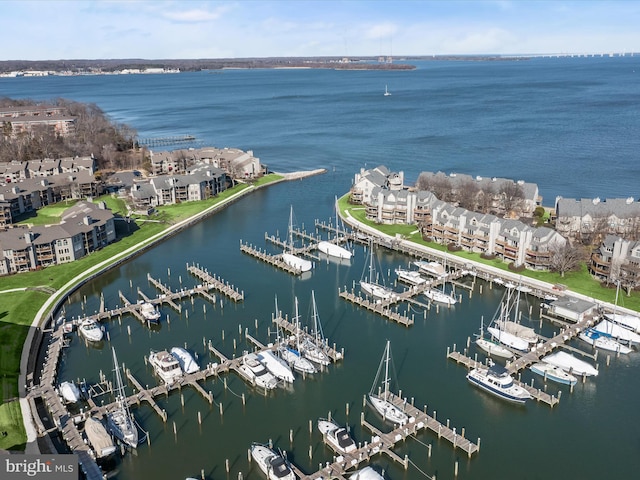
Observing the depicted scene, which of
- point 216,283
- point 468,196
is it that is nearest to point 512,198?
point 468,196

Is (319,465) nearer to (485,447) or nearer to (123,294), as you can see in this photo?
(485,447)

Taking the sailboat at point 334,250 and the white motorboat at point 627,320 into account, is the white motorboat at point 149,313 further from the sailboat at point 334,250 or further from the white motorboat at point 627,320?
the white motorboat at point 627,320

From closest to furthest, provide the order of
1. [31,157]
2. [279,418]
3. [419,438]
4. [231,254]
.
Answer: [419,438] < [279,418] < [231,254] < [31,157]

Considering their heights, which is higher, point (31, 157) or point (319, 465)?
point (31, 157)

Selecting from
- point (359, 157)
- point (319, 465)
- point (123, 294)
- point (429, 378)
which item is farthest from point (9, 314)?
point (359, 157)

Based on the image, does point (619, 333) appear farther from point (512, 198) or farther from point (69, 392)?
point (69, 392)

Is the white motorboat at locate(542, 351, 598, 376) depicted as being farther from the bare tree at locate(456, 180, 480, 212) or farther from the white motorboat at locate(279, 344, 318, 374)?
the bare tree at locate(456, 180, 480, 212)

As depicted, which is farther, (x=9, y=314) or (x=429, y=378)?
(x=9, y=314)

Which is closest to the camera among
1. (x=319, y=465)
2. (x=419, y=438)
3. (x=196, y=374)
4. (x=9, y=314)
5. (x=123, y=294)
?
(x=319, y=465)

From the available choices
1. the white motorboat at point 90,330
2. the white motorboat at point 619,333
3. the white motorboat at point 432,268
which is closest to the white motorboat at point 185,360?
the white motorboat at point 90,330
